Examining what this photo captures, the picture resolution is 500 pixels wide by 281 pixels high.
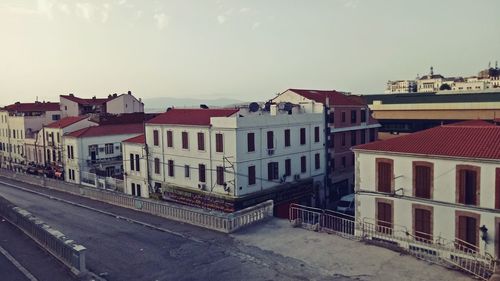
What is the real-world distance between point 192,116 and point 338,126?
56.3 ft

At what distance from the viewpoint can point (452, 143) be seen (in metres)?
26.6

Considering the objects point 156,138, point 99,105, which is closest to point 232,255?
point 156,138

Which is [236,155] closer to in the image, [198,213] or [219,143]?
[219,143]

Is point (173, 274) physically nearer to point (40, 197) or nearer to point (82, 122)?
point (40, 197)

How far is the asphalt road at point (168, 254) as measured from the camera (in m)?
17.3

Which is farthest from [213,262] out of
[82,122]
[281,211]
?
[82,122]

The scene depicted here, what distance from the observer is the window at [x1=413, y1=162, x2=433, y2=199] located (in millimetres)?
26531

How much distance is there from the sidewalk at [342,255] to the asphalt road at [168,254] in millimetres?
680

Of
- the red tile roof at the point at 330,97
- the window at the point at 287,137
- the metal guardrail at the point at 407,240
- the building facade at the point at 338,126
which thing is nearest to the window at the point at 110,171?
the building facade at the point at 338,126

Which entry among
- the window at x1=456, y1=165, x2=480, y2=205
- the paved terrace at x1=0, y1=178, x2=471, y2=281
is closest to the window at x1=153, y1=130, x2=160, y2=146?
the paved terrace at x1=0, y1=178, x2=471, y2=281

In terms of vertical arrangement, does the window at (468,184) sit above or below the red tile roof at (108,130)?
below

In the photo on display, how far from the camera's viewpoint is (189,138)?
137ft

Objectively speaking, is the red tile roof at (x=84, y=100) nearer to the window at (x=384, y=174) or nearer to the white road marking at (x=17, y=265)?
the window at (x=384, y=174)

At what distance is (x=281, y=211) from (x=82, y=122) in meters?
32.8
